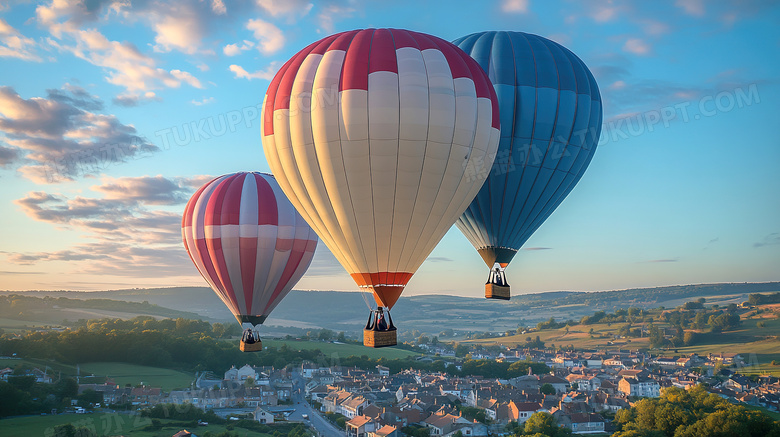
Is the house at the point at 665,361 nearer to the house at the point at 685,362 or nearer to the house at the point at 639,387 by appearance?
the house at the point at 685,362

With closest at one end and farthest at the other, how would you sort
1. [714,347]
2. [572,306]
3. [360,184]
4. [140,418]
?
[360,184] < [140,418] < [714,347] < [572,306]

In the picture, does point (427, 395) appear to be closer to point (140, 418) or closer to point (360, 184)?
point (140, 418)

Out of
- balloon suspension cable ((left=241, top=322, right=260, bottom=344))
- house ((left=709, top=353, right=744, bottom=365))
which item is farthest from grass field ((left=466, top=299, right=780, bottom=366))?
balloon suspension cable ((left=241, top=322, right=260, bottom=344))

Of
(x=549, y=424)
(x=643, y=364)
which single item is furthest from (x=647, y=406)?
(x=643, y=364)

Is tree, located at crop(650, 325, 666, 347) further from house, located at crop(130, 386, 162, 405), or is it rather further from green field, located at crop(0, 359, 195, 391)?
house, located at crop(130, 386, 162, 405)

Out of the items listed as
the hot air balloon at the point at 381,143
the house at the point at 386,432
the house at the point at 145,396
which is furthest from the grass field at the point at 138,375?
the hot air balloon at the point at 381,143
